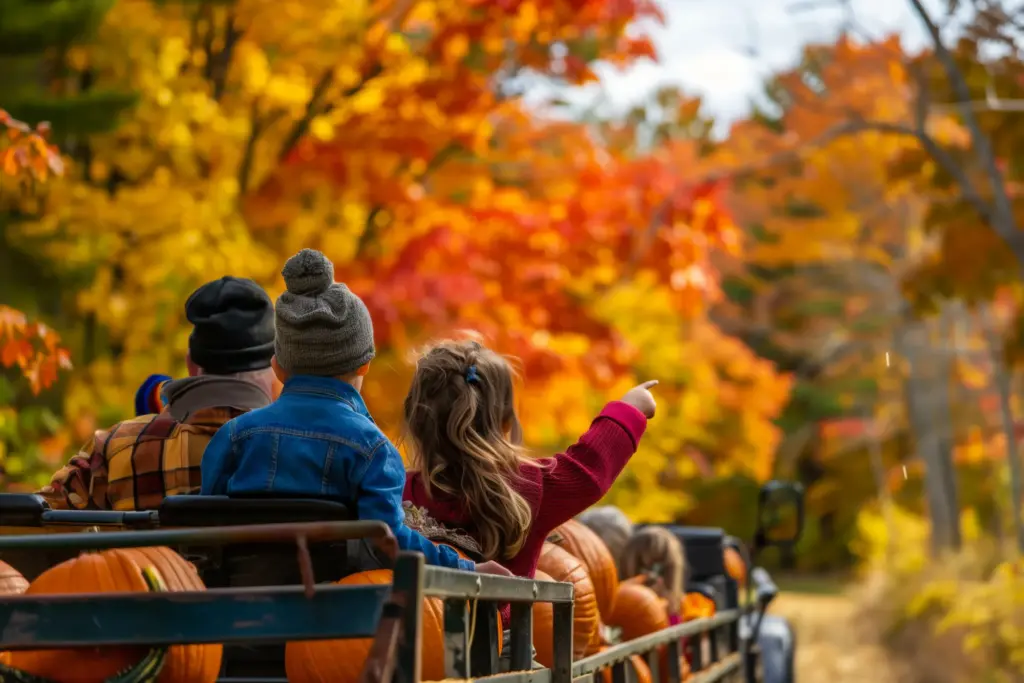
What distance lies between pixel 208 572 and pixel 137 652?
51 centimetres

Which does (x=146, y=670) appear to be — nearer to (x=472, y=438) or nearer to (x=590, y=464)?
(x=472, y=438)

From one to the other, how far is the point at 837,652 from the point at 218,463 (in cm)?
1761

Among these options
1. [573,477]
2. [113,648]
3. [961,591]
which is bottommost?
[961,591]

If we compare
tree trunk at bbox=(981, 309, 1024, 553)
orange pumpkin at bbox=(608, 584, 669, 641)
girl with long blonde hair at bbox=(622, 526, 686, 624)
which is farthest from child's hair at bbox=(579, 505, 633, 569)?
tree trunk at bbox=(981, 309, 1024, 553)

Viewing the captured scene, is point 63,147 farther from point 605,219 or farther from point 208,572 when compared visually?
point 208,572

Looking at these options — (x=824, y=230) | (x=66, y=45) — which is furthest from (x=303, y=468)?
(x=824, y=230)

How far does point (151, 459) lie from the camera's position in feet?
14.8

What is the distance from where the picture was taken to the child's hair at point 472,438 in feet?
13.8

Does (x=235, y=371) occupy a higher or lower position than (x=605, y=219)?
lower

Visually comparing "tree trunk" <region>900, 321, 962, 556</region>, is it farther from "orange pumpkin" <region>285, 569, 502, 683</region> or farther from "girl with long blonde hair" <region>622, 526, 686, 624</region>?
"orange pumpkin" <region>285, 569, 502, 683</region>

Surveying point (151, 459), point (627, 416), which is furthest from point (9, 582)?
point (627, 416)

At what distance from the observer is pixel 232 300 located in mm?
4836

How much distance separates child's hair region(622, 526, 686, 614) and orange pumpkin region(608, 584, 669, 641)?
479 millimetres

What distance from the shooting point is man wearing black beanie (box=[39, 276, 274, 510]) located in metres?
4.50
